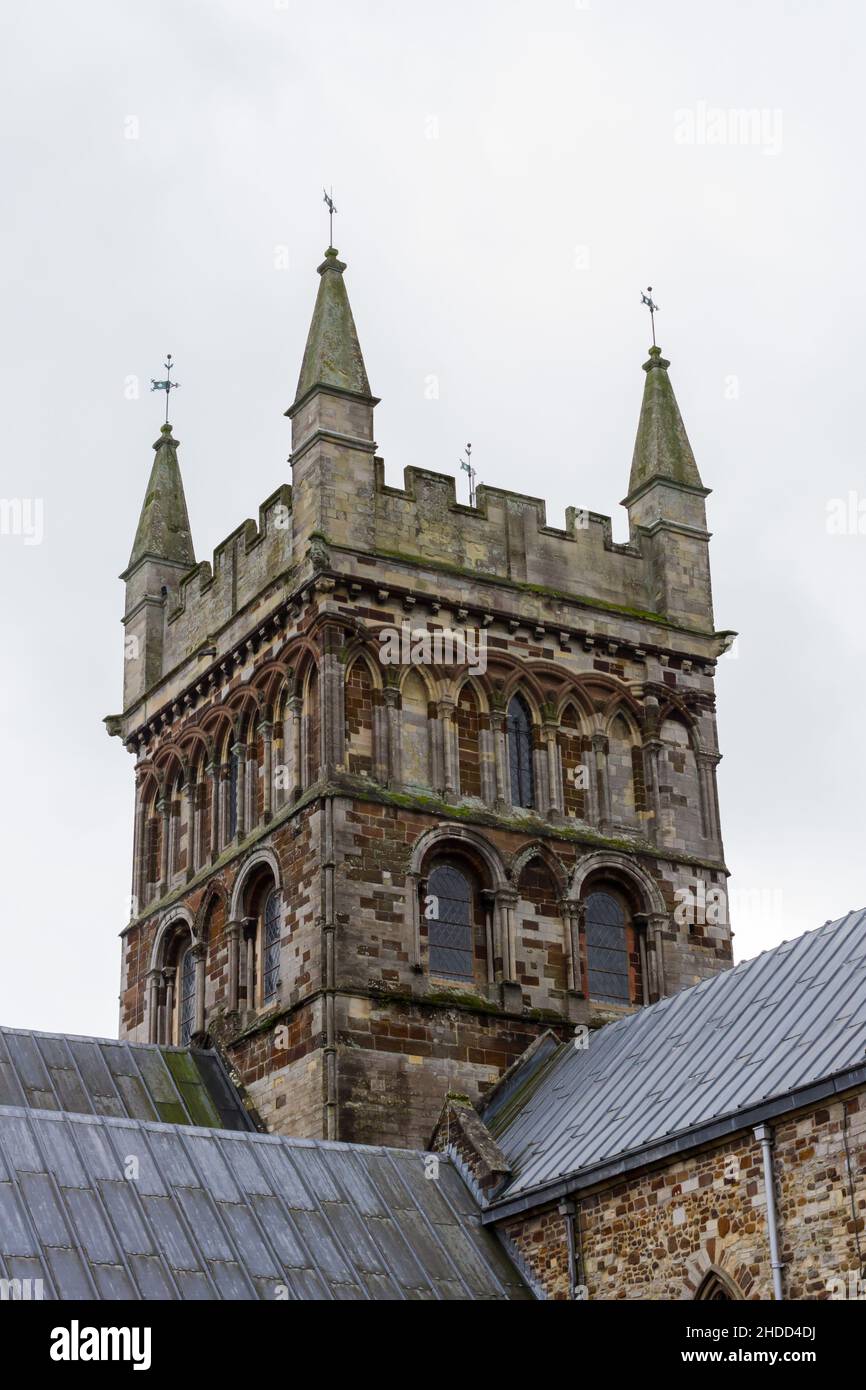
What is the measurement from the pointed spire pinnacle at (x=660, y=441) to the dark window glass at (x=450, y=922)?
348 inches

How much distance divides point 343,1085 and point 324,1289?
5.85 meters

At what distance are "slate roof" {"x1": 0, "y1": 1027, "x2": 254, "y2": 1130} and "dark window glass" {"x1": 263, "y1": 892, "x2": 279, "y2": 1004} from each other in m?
1.50

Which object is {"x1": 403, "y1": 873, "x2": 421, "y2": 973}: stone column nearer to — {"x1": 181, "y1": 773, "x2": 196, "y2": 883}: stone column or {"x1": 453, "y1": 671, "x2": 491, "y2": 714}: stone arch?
{"x1": 453, "y1": 671, "x2": 491, "y2": 714}: stone arch

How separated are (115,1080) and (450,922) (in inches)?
217

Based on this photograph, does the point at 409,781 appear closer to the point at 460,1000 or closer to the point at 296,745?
the point at 296,745

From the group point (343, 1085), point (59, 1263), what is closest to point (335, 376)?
point (343, 1085)

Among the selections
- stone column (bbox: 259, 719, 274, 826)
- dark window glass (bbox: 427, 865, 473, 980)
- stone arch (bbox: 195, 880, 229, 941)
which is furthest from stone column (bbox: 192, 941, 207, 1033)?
dark window glass (bbox: 427, 865, 473, 980)

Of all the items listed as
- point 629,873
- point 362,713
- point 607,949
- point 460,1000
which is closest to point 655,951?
point 607,949

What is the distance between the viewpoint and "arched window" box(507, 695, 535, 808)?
33.9m

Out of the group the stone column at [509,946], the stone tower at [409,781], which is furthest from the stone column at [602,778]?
the stone column at [509,946]

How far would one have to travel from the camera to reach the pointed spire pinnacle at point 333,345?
113 ft

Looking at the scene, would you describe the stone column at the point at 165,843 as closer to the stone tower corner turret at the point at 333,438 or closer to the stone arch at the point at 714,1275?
the stone tower corner turret at the point at 333,438
